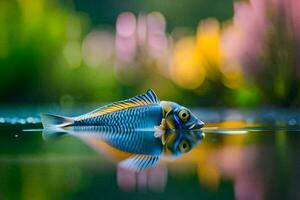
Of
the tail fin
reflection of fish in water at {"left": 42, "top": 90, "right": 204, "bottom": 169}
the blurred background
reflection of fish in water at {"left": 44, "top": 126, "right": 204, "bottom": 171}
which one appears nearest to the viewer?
reflection of fish in water at {"left": 44, "top": 126, "right": 204, "bottom": 171}

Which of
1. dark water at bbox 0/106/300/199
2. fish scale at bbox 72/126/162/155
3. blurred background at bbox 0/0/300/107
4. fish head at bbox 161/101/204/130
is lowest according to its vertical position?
dark water at bbox 0/106/300/199

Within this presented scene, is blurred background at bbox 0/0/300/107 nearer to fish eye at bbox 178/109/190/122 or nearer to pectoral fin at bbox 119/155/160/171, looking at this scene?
fish eye at bbox 178/109/190/122

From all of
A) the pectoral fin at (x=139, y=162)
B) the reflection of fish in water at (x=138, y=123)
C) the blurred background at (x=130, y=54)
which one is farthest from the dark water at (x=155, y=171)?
the blurred background at (x=130, y=54)

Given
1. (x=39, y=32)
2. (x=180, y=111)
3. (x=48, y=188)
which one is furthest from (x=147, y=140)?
(x=39, y=32)

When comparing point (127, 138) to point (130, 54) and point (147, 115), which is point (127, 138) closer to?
point (147, 115)

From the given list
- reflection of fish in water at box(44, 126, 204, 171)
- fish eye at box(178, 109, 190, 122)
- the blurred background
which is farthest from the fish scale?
the blurred background

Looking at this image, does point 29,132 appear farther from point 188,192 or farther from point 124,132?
point 188,192
